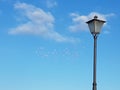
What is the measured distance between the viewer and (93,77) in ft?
515

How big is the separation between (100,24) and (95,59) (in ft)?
5.26

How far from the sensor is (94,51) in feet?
516

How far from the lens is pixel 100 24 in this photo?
157m

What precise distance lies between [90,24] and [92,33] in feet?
1.43

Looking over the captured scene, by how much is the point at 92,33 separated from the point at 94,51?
857 millimetres

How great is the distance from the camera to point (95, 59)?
157 m

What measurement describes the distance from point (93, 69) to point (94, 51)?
2.79ft

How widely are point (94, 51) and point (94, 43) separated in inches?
15.1

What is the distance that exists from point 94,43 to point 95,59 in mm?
767

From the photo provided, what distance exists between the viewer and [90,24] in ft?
516

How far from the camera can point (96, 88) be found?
515ft

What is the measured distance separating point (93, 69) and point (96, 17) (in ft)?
7.83

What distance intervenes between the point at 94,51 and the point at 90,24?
124cm
